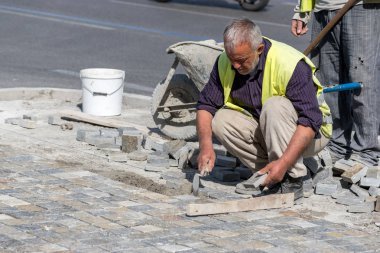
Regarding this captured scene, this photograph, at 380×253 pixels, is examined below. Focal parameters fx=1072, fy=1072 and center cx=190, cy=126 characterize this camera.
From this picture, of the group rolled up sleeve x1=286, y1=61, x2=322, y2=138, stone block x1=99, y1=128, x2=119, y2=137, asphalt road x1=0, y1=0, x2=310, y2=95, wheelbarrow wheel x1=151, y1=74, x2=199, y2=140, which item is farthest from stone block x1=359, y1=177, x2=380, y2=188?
asphalt road x1=0, y1=0, x2=310, y2=95

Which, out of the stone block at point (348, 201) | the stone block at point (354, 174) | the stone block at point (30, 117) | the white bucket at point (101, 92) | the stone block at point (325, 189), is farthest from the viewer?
the white bucket at point (101, 92)

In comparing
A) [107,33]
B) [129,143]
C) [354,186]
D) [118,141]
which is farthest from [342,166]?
[107,33]

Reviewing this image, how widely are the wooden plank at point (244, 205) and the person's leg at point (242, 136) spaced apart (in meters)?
0.43

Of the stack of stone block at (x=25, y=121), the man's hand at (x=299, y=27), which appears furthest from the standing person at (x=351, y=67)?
the stack of stone block at (x=25, y=121)

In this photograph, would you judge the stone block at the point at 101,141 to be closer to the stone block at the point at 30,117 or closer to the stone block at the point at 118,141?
the stone block at the point at 118,141

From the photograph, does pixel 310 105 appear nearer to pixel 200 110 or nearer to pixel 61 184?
pixel 200 110

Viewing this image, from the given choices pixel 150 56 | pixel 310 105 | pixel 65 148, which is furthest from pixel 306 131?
pixel 150 56

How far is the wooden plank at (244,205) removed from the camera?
6.52 m

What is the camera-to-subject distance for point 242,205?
667cm

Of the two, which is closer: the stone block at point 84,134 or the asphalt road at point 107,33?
the stone block at point 84,134

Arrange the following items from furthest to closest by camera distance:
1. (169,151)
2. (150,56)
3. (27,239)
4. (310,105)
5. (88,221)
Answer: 1. (150,56)
2. (169,151)
3. (310,105)
4. (88,221)
5. (27,239)

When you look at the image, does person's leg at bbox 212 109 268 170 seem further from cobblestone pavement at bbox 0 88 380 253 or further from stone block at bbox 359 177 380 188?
stone block at bbox 359 177 380 188

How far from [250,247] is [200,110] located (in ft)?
4.71

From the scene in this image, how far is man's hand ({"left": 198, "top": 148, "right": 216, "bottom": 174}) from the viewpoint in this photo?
6.74 meters
